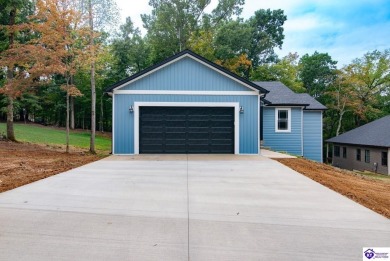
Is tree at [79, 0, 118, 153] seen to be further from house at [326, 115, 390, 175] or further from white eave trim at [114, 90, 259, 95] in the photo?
house at [326, 115, 390, 175]

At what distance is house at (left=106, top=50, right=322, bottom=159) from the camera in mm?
12492

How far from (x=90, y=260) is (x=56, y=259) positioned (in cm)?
35

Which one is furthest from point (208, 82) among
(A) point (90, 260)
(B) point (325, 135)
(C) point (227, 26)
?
(B) point (325, 135)

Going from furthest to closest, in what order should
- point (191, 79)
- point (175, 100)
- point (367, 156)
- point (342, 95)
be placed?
point (342, 95) < point (367, 156) < point (191, 79) < point (175, 100)

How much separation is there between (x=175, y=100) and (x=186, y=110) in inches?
25.6

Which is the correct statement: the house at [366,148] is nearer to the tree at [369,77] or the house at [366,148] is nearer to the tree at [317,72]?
the tree at [369,77]

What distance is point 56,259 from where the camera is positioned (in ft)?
9.74

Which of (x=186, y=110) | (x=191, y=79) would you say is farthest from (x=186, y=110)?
(x=191, y=79)

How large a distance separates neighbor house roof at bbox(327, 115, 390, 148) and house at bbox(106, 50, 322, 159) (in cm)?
1149

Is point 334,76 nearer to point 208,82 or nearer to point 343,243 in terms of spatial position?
point 208,82

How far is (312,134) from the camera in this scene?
1806 centimetres

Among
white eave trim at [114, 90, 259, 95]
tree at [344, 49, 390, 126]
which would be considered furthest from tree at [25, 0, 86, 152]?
tree at [344, 49, 390, 126]

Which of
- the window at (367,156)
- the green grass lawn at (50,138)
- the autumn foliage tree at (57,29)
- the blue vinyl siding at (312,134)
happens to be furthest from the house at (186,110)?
the window at (367,156)

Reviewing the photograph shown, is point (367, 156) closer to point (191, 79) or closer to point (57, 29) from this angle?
point (191, 79)
